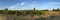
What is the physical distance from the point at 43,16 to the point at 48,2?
424mm

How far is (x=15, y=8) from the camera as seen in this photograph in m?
4.18

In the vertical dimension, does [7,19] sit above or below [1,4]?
below

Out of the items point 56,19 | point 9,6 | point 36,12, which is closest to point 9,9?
point 9,6

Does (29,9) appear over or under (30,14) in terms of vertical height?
over

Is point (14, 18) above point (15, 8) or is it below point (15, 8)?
below

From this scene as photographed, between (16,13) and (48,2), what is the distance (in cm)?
94

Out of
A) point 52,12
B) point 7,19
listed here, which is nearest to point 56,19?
point 52,12

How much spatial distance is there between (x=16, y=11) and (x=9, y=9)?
22 cm

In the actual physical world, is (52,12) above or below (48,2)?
below

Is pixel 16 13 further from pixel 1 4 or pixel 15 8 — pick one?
pixel 1 4

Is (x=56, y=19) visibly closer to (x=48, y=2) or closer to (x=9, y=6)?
(x=48, y=2)

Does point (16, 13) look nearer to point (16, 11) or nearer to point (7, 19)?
point (16, 11)

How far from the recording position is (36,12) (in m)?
4.07

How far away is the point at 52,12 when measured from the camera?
13.3ft
